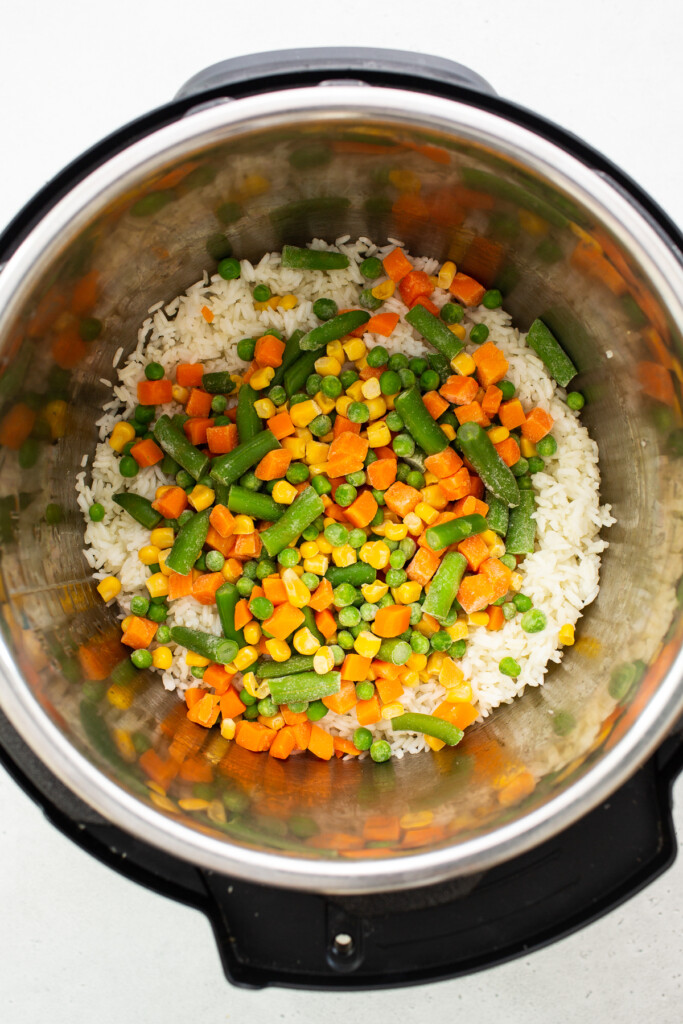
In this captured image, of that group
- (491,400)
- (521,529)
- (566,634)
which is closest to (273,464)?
(491,400)

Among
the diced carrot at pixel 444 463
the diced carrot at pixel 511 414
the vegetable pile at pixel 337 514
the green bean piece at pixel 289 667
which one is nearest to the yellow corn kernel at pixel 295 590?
the vegetable pile at pixel 337 514

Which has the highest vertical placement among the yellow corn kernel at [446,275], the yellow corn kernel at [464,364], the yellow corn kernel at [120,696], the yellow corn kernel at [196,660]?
the yellow corn kernel at [446,275]

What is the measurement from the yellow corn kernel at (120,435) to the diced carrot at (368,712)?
1444mm

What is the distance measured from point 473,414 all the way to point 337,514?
0.69 m

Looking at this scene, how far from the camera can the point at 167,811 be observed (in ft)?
7.55

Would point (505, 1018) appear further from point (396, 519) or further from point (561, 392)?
point (561, 392)

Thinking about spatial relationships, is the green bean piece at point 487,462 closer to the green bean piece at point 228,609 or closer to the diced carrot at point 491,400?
the diced carrot at point 491,400

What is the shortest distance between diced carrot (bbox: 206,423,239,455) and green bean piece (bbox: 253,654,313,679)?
0.89 meters

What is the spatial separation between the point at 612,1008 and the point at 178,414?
3.18 metres

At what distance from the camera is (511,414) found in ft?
9.98

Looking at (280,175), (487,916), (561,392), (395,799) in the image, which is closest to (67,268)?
(280,175)

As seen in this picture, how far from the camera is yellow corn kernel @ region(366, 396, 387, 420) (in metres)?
3.10

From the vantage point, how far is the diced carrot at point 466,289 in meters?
3.06

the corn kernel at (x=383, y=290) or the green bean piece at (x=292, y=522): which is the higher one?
the corn kernel at (x=383, y=290)
